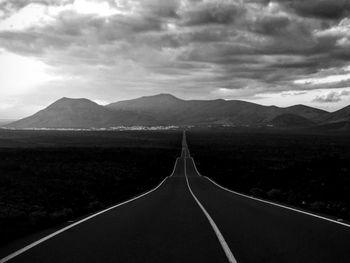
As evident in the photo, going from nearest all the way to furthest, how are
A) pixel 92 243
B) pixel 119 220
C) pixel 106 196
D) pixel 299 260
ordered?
pixel 299 260, pixel 92 243, pixel 119 220, pixel 106 196

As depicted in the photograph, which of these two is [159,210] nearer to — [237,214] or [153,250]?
[237,214]

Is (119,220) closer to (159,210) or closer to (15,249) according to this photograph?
(159,210)

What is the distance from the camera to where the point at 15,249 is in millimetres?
7531

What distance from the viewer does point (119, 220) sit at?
11.3 metres

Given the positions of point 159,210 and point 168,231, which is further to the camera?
point 159,210

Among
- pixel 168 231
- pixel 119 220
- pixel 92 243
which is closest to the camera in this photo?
pixel 92 243

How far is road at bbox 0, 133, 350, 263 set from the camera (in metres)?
6.91

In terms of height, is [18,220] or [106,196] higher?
[18,220]

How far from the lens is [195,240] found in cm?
837

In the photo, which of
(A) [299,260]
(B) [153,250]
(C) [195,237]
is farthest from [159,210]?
(A) [299,260]

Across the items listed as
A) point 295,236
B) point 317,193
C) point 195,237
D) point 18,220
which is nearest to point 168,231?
point 195,237

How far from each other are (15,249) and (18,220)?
4.76 m

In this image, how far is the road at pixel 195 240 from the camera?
6.91 metres

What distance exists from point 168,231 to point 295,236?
9.77 feet
